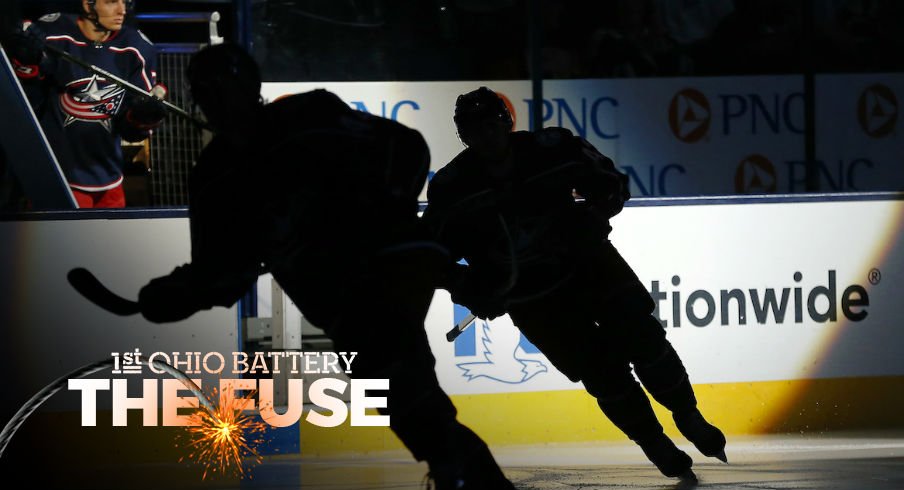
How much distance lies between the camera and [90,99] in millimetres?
8312

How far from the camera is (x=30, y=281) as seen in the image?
25.8 feet

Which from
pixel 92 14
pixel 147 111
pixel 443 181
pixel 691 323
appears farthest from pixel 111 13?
pixel 691 323

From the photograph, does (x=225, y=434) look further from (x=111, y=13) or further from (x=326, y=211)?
(x=326, y=211)

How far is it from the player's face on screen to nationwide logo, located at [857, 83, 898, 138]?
4.18 meters

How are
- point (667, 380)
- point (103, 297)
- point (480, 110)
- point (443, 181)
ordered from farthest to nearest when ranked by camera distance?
point (667, 380) < point (443, 181) < point (480, 110) < point (103, 297)

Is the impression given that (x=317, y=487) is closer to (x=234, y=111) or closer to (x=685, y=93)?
(x=234, y=111)

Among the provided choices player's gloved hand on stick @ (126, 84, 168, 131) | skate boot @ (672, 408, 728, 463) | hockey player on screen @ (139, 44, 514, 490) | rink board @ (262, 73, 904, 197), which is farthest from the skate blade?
player's gloved hand on stick @ (126, 84, 168, 131)

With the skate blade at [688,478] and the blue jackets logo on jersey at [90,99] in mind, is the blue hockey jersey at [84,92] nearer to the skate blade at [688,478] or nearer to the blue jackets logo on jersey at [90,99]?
the blue jackets logo on jersey at [90,99]

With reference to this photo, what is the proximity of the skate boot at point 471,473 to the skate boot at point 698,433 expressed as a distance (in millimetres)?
2279

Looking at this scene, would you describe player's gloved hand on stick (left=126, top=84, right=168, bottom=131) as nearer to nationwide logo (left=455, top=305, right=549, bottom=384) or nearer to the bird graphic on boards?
nationwide logo (left=455, top=305, right=549, bottom=384)

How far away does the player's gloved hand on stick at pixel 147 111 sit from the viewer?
8.29 metres

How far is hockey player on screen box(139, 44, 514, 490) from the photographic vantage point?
547 cm

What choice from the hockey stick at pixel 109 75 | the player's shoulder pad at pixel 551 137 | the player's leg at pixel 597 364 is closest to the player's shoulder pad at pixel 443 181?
the player's shoulder pad at pixel 551 137

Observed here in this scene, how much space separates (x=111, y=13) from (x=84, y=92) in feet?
1.45
